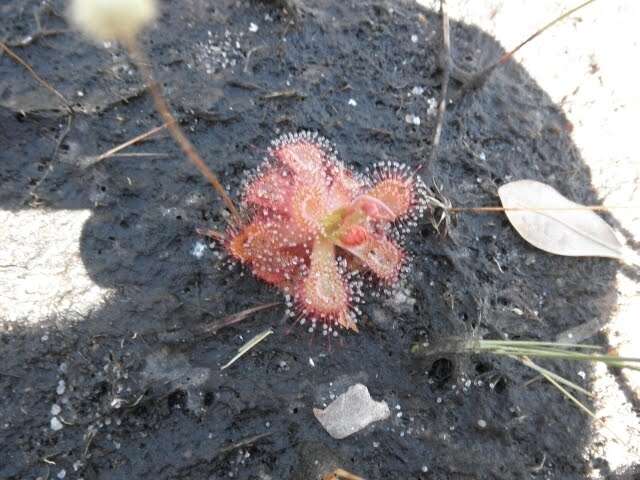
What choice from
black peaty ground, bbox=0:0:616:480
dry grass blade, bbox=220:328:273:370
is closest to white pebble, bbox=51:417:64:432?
black peaty ground, bbox=0:0:616:480

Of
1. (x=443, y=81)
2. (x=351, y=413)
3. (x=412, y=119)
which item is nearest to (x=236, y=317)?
(x=351, y=413)

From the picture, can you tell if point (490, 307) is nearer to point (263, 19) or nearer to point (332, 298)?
point (332, 298)

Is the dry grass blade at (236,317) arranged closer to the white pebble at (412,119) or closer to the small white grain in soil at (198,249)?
the small white grain in soil at (198,249)

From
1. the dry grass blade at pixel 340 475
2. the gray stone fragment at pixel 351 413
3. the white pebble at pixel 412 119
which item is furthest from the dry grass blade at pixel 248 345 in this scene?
the white pebble at pixel 412 119

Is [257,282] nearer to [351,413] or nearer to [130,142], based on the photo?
[351,413]

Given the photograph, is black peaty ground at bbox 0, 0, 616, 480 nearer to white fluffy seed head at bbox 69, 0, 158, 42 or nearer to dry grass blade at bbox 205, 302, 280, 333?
dry grass blade at bbox 205, 302, 280, 333
